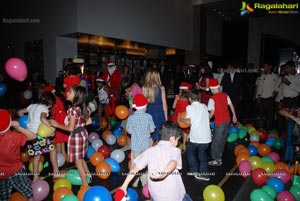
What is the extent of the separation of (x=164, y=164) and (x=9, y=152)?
1572mm

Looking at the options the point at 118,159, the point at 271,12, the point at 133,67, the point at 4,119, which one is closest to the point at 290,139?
the point at 118,159

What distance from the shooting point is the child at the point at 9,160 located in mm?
2453

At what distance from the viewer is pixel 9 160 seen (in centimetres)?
252

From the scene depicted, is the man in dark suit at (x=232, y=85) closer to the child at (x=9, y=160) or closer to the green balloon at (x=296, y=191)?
the green balloon at (x=296, y=191)

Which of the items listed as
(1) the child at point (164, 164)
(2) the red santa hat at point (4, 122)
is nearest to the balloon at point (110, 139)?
(2) the red santa hat at point (4, 122)

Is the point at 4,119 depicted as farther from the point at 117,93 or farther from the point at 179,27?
the point at 179,27

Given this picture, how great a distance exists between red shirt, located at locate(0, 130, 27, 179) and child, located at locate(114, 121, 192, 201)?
1.26 m

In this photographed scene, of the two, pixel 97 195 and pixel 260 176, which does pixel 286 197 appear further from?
pixel 97 195

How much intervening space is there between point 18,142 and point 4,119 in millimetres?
282

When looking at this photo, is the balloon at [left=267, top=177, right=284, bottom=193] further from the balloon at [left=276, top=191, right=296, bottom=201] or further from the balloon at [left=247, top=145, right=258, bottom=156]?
the balloon at [left=247, top=145, right=258, bottom=156]

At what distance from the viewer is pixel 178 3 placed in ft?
42.5

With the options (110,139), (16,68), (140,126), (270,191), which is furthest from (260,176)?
(16,68)

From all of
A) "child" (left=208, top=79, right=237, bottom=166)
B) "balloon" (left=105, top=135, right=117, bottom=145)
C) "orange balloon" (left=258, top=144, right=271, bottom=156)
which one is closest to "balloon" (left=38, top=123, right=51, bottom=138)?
"balloon" (left=105, top=135, right=117, bottom=145)

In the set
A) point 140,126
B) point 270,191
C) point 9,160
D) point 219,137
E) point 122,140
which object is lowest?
point 270,191
